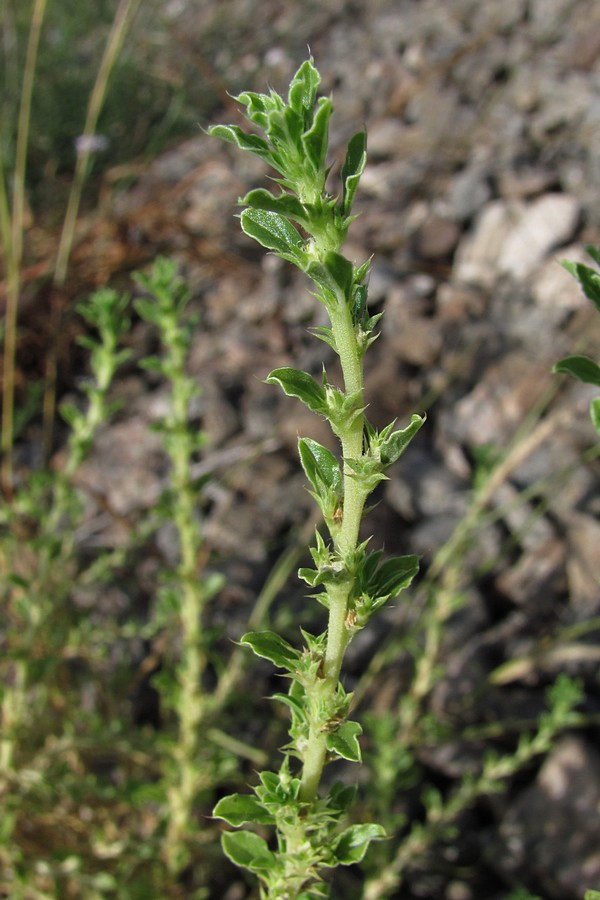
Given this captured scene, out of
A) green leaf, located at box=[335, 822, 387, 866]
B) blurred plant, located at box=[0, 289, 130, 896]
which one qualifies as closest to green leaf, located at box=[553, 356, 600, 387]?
green leaf, located at box=[335, 822, 387, 866]

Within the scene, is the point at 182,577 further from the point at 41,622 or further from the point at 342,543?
the point at 342,543

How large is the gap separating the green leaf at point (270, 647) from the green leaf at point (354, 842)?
0.53 feet

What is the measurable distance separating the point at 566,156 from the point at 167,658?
2237mm

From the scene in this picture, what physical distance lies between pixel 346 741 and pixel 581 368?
332 millimetres

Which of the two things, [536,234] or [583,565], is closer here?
[583,565]

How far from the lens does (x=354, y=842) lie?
0.73 meters

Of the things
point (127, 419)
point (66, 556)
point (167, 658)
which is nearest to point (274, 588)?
point (167, 658)

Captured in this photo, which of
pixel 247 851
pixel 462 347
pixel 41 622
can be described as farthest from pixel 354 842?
pixel 462 347

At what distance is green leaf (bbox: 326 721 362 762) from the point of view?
624mm

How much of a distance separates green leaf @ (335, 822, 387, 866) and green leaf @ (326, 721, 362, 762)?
0.11m

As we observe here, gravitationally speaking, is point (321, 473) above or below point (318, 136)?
below

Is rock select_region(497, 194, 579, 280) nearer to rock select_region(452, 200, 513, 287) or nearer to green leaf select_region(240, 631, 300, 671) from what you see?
rock select_region(452, 200, 513, 287)

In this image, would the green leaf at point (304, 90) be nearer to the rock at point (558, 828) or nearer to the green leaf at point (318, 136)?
the green leaf at point (318, 136)

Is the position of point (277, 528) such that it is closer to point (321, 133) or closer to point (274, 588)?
point (274, 588)
